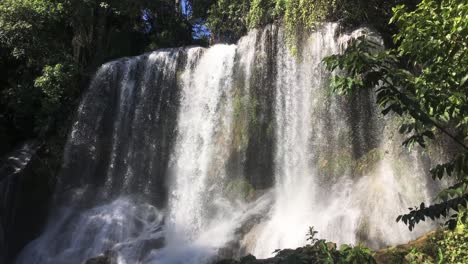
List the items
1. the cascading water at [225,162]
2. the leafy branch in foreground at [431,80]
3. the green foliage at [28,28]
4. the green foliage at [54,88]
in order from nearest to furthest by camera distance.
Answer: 1. the leafy branch in foreground at [431,80]
2. the cascading water at [225,162]
3. the green foliage at [54,88]
4. the green foliage at [28,28]

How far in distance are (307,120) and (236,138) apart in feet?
7.41

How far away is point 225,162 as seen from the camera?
43.9ft

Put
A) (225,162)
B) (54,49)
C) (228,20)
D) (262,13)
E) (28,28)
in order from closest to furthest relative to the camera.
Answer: (225,162) < (262,13) < (28,28) < (228,20) < (54,49)

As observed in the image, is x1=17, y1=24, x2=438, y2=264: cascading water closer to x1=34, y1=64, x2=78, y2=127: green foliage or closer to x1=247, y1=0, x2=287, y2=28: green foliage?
x1=247, y1=0, x2=287, y2=28: green foliage

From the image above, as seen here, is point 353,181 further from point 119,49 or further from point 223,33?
point 119,49

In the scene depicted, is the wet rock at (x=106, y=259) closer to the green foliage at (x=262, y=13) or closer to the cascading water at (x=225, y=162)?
the cascading water at (x=225, y=162)

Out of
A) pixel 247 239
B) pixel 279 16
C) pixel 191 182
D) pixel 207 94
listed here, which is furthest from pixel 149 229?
pixel 279 16

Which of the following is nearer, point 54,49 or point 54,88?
point 54,88

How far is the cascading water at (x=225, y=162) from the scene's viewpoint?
10.7 metres

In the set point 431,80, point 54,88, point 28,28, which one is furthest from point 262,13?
point 431,80

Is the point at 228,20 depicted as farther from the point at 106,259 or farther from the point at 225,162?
the point at 106,259

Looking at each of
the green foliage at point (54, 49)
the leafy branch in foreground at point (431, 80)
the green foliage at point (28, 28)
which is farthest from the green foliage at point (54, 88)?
the leafy branch in foreground at point (431, 80)

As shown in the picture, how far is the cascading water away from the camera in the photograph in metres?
10.7

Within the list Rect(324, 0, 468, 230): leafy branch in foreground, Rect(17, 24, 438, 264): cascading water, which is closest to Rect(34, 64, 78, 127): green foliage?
Rect(17, 24, 438, 264): cascading water
